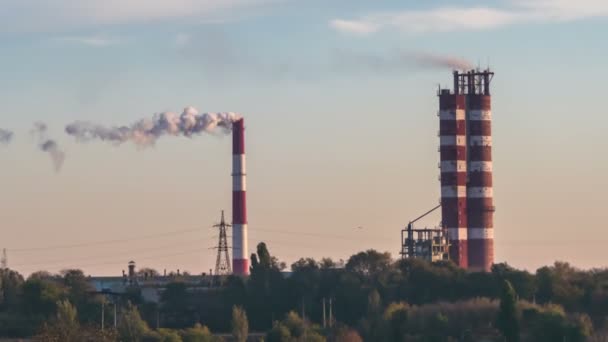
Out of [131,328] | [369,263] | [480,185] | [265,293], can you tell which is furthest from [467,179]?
[131,328]

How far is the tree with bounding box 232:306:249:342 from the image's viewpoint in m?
83.3

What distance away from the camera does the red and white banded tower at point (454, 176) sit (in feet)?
340

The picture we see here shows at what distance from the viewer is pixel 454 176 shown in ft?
341

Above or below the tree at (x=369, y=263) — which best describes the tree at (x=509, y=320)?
below

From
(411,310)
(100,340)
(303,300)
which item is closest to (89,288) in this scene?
(303,300)

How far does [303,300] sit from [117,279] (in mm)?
19229

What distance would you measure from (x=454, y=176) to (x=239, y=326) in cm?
2399

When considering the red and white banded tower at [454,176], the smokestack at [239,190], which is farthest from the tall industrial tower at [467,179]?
the smokestack at [239,190]

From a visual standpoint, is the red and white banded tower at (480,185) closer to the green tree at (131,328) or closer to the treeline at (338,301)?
the treeline at (338,301)

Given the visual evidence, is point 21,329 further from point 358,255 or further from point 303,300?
point 358,255

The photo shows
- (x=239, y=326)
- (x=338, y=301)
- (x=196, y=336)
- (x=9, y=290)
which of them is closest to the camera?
(x=196, y=336)

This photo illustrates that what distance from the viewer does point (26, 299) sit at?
9438 cm

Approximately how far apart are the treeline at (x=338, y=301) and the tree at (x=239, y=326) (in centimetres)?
8

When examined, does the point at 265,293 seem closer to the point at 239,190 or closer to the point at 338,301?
the point at 338,301
